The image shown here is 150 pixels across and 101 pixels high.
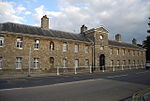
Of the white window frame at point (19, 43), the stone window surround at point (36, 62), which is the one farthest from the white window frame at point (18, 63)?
the stone window surround at point (36, 62)

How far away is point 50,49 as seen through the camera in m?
29.8

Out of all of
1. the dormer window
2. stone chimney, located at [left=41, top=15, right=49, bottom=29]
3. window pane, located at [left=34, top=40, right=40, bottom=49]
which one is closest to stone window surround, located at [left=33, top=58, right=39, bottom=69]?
window pane, located at [left=34, top=40, right=40, bottom=49]

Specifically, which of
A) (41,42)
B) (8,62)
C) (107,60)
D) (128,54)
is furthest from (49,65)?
(128,54)

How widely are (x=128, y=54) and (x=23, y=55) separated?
31.0m

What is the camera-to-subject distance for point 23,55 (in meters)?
26.5

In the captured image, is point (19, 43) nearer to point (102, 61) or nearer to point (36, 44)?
point (36, 44)

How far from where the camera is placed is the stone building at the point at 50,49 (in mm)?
25438

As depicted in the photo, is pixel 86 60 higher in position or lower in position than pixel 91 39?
lower

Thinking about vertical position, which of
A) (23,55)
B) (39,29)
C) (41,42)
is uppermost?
(39,29)

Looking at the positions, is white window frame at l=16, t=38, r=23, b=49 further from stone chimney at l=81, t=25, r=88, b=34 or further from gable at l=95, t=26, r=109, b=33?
stone chimney at l=81, t=25, r=88, b=34

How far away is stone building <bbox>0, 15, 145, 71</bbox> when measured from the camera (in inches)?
1001

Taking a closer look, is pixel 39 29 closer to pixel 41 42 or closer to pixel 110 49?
pixel 41 42

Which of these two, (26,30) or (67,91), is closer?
(67,91)

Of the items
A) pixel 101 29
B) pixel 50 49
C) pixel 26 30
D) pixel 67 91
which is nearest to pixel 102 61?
pixel 101 29
